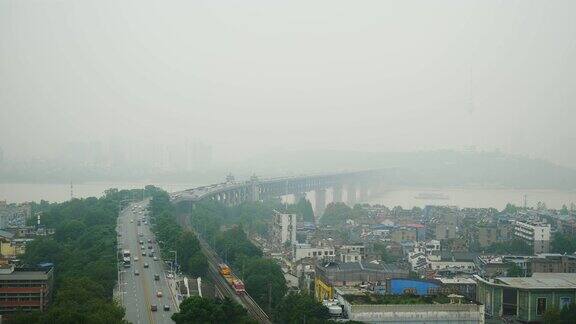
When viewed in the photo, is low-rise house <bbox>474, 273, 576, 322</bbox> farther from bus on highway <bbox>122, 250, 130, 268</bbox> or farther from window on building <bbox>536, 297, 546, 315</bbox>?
bus on highway <bbox>122, 250, 130, 268</bbox>

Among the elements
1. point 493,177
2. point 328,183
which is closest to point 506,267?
point 328,183

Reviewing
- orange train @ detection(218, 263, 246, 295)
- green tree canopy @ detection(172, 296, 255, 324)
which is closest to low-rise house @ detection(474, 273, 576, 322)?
orange train @ detection(218, 263, 246, 295)

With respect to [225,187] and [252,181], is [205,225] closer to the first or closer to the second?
[225,187]

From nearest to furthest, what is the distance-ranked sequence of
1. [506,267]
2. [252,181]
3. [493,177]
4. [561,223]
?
[506,267] → [561,223] → [252,181] → [493,177]

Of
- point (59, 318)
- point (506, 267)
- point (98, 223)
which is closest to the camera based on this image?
point (59, 318)

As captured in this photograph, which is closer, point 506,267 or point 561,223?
point 506,267

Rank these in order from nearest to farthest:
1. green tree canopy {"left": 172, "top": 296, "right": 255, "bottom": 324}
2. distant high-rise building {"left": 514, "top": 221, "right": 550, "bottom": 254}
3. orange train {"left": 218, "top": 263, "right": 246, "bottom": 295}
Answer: green tree canopy {"left": 172, "top": 296, "right": 255, "bottom": 324} → orange train {"left": 218, "top": 263, "right": 246, "bottom": 295} → distant high-rise building {"left": 514, "top": 221, "right": 550, "bottom": 254}

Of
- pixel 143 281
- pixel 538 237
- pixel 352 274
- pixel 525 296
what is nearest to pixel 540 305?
pixel 525 296
